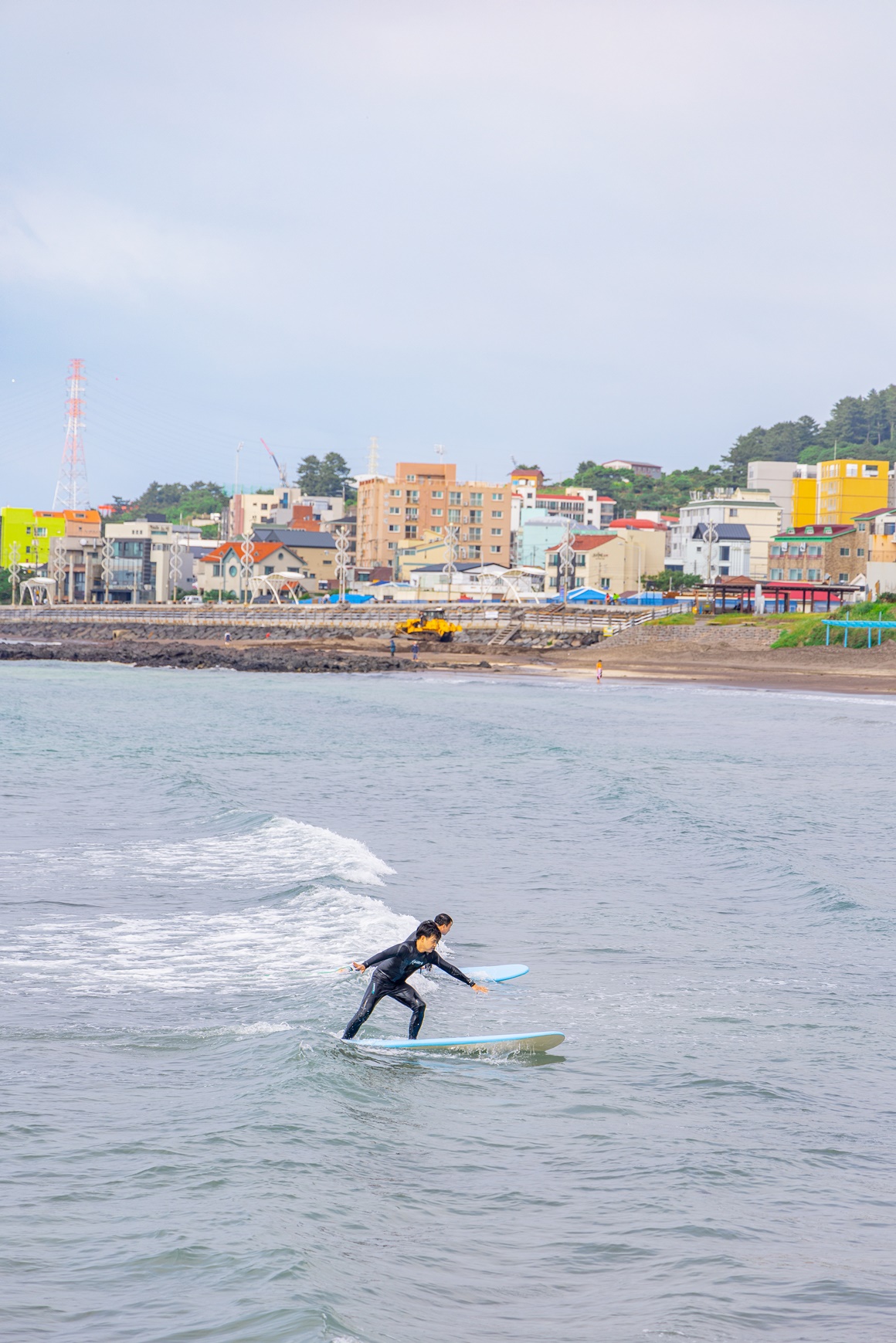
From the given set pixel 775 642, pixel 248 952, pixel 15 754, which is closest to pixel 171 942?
pixel 248 952

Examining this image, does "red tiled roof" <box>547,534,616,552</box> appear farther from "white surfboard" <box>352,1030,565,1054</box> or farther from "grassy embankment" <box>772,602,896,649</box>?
"white surfboard" <box>352,1030,565,1054</box>

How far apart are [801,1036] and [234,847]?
457 inches

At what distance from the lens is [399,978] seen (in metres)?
11.8

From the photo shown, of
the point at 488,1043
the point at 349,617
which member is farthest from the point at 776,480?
the point at 488,1043

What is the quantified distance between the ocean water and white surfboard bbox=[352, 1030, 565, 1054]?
15 centimetres

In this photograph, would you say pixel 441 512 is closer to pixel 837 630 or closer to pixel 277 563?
pixel 277 563

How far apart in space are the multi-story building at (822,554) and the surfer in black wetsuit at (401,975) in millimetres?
95961

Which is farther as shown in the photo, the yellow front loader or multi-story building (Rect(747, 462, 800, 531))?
multi-story building (Rect(747, 462, 800, 531))

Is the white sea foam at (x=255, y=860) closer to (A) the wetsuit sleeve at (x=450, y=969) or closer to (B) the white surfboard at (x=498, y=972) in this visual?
(B) the white surfboard at (x=498, y=972)

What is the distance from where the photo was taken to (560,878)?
1983 cm

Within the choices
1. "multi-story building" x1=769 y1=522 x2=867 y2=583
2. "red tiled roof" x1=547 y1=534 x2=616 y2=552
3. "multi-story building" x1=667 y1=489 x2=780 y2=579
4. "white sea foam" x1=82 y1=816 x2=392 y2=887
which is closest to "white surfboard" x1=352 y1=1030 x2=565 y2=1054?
→ "white sea foam" x1=82 y1=816 x2=392 y2=887

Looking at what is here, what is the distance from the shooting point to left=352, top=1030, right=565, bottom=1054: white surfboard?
11789 mm

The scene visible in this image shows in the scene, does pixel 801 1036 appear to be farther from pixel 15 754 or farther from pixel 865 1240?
pixel 15 754

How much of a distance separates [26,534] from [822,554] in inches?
3989
